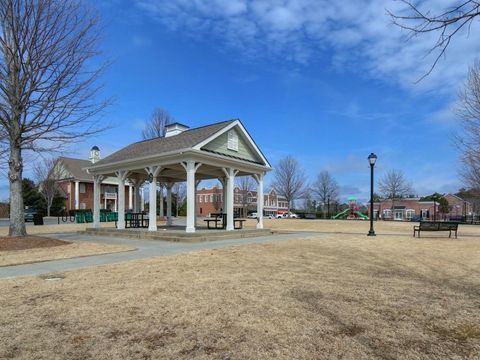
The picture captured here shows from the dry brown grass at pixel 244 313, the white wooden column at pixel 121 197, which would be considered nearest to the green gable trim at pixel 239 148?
the white wooden column at pixel 121 197

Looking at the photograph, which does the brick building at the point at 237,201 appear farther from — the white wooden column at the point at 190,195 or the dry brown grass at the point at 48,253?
the dry brown grass at the point at 48,253

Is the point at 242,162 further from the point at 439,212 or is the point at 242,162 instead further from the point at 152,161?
the point at 439,212

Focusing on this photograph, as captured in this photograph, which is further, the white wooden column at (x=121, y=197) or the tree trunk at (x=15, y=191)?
the white wooden column at (x=121, y=197)

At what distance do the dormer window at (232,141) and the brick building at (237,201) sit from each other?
1621 inches

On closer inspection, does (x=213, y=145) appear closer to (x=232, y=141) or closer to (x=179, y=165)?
(x=232, y=141)

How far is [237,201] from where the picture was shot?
75.8 meters

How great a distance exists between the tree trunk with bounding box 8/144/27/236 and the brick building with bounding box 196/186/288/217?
45.3m

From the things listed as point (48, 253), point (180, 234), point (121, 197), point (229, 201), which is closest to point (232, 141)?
point (229, 201)

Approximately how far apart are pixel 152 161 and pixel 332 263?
1048 centimetres

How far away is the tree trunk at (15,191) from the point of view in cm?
1464

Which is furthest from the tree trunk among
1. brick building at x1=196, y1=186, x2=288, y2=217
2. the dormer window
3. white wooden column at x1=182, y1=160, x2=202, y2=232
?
brick building at x1=196, y1=186, x2=288, y2=217

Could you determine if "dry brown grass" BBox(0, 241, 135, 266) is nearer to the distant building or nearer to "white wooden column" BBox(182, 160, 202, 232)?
"white wooden column" BBox(182, 160, 202, 232)

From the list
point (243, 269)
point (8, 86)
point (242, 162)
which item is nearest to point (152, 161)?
point (242, 162)

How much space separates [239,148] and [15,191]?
398 inches
